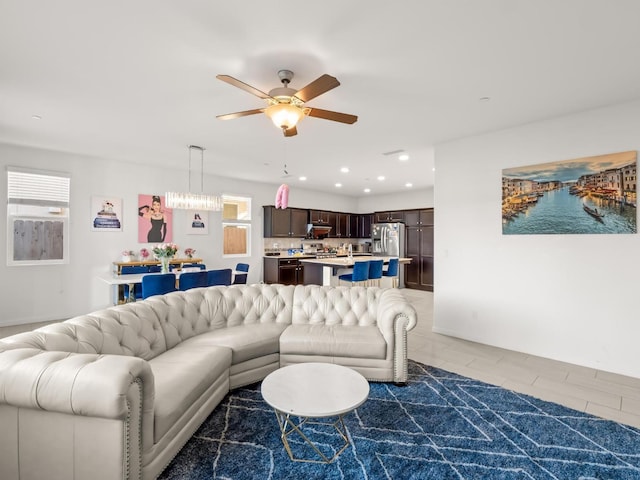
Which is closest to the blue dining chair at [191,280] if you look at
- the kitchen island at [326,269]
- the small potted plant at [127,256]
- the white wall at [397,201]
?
the small potted plant at [127,256]

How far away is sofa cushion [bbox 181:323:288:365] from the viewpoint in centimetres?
279

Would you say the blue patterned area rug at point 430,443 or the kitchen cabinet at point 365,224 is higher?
the kitchen cabinet at point 365,224

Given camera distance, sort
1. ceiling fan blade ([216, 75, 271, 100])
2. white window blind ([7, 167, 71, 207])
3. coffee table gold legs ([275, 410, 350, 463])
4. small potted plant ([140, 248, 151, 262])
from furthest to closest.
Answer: small potted plant ([140, 248, 151, 262]) → white window blind ([7, 167, 71, 207]) → ceiling fan blade ([216, 75, 271, 100]) → coffee table gold legs ([275, 410, 350, 463])

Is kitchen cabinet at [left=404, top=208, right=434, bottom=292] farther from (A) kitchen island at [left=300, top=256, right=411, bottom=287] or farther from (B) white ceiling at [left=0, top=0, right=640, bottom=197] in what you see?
(B) white ceiling at [left=0, top=0, right=640, bottom=197]

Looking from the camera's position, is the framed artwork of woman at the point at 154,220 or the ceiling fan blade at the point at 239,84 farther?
the framed artwork of woman at the point at 154,220

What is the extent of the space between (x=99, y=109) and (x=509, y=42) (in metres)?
3.93

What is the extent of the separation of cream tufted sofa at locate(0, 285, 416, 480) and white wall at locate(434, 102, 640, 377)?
162 cm

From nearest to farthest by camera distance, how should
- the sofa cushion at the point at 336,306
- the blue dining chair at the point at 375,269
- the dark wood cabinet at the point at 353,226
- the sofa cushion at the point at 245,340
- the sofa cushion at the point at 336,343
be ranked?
1. the sofa cushion at the point at 245,340
2. the sofa cushion at the point at 336,343
3. the sofa cushion at the point at 336,306
4. the blue dining chair at the point at 375,269
5. the dark wood cabinet at the point at 353,226

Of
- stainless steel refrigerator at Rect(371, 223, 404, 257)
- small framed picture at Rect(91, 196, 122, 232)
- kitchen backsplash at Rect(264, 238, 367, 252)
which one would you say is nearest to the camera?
small framed picture at Rect(91, 196, 122, 232)

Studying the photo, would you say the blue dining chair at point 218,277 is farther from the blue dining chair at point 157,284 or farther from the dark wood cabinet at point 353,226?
the dark wood cabinet at point 353,226

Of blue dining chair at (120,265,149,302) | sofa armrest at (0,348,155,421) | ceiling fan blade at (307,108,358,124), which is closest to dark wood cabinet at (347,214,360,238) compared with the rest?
blue dining chair at (120,265,149,302)

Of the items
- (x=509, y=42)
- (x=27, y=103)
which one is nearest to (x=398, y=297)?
(x=509, y=42)

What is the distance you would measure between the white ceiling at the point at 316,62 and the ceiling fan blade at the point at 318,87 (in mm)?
305

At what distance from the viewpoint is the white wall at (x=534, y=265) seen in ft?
10.7
